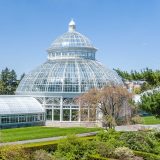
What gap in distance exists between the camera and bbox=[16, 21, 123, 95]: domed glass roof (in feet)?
184

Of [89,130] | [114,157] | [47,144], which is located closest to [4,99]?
[89,130]

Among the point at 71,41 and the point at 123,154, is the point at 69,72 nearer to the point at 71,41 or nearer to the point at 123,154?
the point at 71,41

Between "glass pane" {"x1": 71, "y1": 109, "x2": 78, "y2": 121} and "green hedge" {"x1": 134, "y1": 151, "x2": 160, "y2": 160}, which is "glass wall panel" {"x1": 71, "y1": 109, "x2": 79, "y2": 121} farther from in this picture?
"green hedge" {"x1": 134, "y1": 151, "x2": 160, "y2": 160}

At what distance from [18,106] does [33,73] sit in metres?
8.20

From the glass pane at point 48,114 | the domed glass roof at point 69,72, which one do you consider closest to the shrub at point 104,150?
the domed glass roof at point 69,72

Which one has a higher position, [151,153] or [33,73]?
[33,73]

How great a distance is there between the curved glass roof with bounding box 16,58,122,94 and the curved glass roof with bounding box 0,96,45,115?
2.50 metres

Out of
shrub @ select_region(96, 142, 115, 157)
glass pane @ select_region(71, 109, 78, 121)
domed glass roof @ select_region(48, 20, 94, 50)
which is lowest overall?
shrub @ select_region(96, 142, 115, 157)

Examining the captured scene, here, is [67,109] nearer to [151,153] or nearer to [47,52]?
[47,52]

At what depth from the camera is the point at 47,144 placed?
32281 mm

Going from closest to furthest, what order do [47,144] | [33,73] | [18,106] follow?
[47,144], [18,106], [33,73]

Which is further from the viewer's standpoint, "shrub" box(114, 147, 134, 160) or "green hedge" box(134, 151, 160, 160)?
"green hedge" box(134, 151, 160, 160)

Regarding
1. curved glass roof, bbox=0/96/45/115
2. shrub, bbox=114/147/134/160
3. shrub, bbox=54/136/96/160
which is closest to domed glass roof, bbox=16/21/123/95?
curved glass roof, bbox=0/96/45/115

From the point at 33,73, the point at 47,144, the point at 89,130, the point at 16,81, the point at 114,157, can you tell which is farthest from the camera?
the point at 16,81
